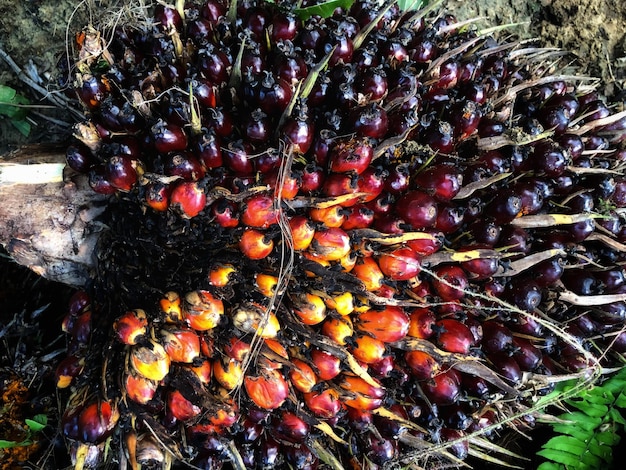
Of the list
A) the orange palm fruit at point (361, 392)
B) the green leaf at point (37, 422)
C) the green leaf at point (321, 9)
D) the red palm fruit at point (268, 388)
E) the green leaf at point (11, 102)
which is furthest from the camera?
the green leaf at point (11, 102)

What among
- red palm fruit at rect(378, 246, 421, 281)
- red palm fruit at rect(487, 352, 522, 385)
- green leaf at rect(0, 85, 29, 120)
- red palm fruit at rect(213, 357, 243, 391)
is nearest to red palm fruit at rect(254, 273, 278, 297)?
red palm fruit at rect(213, 357, 243, 391)

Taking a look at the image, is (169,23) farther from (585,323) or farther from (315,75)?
(585,323)

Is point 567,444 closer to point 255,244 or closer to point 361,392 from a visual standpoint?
point 361,392

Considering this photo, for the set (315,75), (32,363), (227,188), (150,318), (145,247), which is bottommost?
(32,363)

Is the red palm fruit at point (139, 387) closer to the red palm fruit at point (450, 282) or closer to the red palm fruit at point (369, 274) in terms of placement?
the red palm fruit at point (369, 274)

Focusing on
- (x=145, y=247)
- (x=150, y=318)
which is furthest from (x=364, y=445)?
(x=145, y=247)

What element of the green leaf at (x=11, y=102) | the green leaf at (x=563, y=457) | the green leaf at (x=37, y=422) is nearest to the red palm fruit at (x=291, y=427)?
the green leaf at (x=37, y=422)
